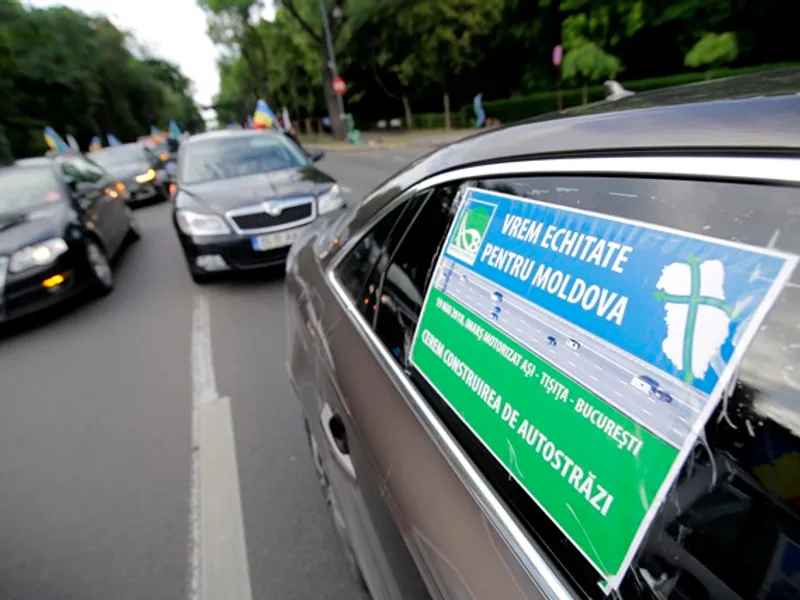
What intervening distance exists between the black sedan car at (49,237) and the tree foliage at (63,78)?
34279 mm

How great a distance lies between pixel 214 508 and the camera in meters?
2.53

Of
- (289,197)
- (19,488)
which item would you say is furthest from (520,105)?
(19,488)

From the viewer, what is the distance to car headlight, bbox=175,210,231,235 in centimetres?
514

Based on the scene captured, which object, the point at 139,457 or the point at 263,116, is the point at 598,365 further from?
the point at 263,116

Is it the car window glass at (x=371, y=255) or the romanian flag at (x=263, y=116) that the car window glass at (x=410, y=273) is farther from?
the romanian flag at (x=263, y=116)

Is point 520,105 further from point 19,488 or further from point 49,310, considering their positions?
point 19,488

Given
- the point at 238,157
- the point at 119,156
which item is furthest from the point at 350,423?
the point at 119,156

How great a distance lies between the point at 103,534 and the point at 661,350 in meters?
2.70

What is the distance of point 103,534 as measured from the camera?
8.05 ft

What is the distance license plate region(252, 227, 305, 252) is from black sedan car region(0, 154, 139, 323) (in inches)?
77.3

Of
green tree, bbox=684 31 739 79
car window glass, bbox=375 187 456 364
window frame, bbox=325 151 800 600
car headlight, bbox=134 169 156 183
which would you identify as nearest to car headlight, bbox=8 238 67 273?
car window glass, bbox=375 187 456 364

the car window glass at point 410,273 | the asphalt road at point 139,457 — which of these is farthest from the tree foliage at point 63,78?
the car window glass at point 410,273

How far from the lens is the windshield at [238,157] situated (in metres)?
6.16

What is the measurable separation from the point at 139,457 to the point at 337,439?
1987mm
